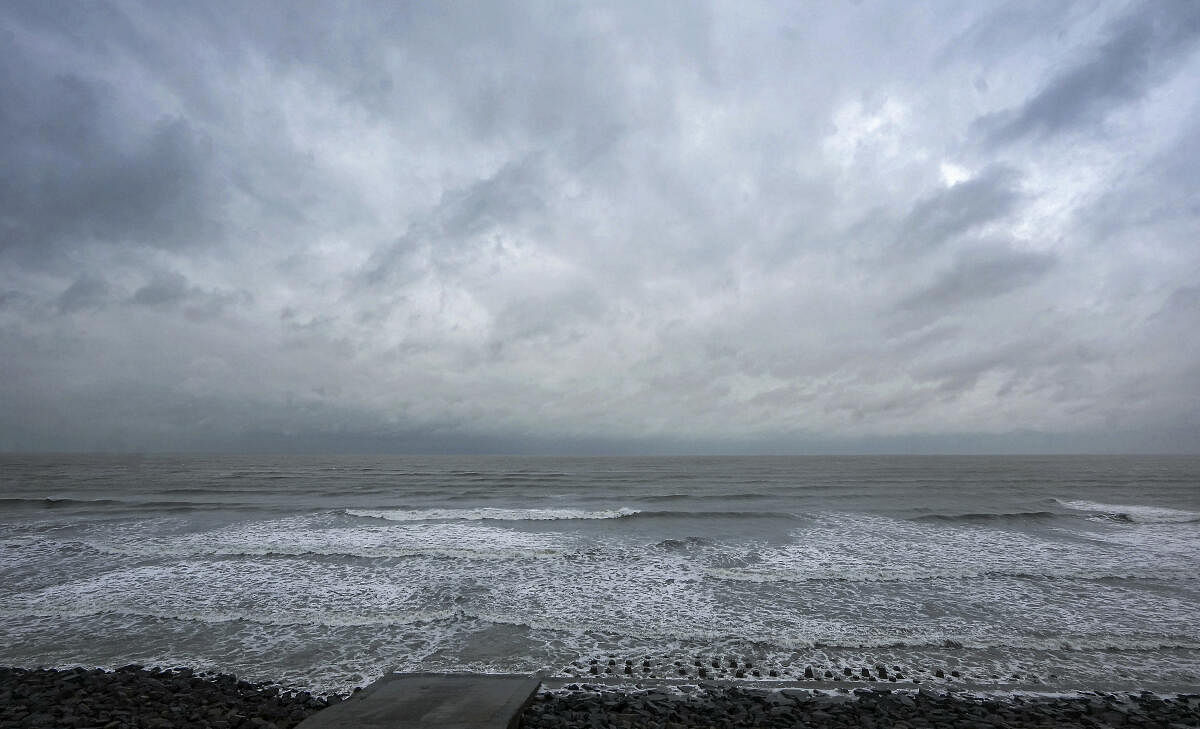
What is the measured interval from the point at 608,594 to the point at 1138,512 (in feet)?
130

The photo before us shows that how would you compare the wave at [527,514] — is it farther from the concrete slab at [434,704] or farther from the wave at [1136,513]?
the concrete slab at [434,704]

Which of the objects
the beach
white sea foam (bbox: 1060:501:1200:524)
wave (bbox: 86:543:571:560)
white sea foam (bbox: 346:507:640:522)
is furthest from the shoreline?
white sea foam (bbox: 1060:501:1200:524)

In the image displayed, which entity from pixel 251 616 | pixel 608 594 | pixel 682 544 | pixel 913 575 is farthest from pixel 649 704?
pixel 682 544

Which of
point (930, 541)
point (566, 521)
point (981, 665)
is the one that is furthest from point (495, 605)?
point (930, 541)

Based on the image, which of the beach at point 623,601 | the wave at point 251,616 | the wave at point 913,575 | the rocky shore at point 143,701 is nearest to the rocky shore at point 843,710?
the beach at point 623,601

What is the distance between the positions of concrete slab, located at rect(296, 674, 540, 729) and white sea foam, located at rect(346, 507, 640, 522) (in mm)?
21318

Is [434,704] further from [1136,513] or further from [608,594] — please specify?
[1136,513]

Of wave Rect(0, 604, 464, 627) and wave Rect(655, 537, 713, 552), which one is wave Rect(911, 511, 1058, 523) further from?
wave Rect(0, 604, 464, 627)

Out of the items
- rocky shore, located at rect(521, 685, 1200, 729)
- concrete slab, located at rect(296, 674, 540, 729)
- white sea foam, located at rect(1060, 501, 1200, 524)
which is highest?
concrete slab, located at rect(296, 674, 540, 729)

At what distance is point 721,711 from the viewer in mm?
8000

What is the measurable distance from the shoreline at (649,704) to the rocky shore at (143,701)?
0.7 inches

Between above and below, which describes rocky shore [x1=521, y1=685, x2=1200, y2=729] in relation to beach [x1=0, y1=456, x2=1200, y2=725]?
above

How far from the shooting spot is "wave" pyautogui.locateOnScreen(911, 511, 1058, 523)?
29.4 metres

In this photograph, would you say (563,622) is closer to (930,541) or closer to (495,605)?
(495,605)
